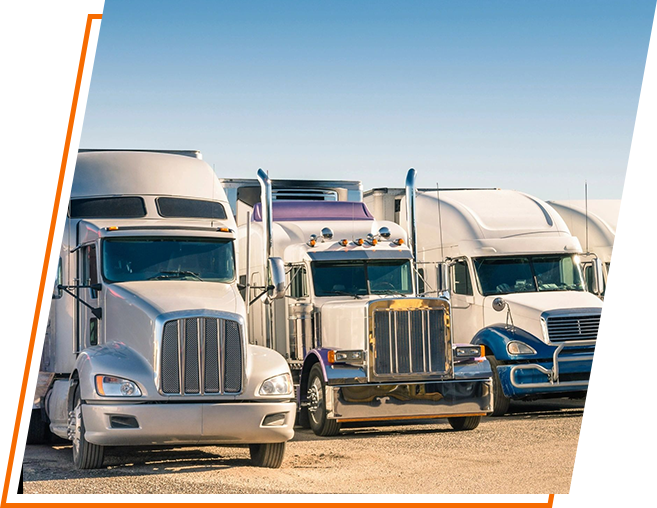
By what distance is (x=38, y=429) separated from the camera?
12156 millimetres

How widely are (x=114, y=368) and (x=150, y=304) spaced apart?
78 cm

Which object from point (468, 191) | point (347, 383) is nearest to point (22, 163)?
point (347, 383)

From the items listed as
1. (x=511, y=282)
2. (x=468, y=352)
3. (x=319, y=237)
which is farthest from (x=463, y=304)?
(x=468, y=352)

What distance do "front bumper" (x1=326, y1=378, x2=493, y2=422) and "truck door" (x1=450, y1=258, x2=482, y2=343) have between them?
336 cm

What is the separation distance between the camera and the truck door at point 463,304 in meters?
→ 15.5

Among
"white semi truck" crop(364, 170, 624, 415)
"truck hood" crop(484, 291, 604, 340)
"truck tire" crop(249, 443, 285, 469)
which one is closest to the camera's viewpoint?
"truck tire" crop(249, 443, 285, 469)

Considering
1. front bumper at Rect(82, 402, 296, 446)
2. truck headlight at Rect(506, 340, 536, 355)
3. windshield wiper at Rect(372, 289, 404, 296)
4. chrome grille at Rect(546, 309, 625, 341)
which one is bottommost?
front bumper at Rect(82, 402, 296, 446)

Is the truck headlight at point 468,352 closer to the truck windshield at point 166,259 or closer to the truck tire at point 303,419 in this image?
the truck tire at point 303,419

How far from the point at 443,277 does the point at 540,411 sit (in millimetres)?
2837

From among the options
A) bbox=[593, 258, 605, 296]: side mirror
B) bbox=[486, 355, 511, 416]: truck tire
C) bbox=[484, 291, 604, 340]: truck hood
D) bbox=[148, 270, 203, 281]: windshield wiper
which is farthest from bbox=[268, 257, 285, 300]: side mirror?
bbox=[593, 258, 605, 296]: side mirror

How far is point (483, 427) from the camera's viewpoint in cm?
1330

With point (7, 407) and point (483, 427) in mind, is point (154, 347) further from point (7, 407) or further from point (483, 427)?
point (483, 427)

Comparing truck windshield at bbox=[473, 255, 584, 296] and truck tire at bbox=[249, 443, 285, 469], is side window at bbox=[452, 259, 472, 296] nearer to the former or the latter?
truck windshield at bbox=[473, 255, 584, 296]

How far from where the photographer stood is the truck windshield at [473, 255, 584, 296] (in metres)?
15.5
